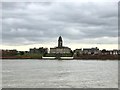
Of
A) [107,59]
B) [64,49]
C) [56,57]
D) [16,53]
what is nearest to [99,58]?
[107,59]

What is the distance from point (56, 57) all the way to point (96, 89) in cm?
9668

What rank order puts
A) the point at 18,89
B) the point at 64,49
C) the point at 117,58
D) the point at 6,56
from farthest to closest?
the point at 64,49 → the point at 6,56 → the point at 117,58 → the point at 18,89

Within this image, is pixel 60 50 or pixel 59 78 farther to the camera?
pixel 60 50

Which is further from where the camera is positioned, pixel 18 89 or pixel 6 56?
pixel 6 56

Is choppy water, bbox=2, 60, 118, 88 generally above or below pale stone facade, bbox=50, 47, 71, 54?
below

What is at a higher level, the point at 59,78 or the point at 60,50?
the point at 60,50

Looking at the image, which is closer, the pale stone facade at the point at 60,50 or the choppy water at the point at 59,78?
the choppy water at the point at 59,78

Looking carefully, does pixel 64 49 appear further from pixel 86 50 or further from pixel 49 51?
pixel 86 50

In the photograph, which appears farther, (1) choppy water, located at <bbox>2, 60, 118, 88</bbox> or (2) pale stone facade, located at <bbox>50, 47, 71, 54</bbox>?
(2) pale stone facade, located at <bbox>50, 47, 71, 54</bbox>

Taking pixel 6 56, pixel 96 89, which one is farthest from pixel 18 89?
pixel 6 56

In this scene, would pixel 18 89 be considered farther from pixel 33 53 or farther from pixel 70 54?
pixel 33 53

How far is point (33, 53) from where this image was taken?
141125 mm

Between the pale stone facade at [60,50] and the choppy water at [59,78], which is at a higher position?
the pale stone facade at [60,50]

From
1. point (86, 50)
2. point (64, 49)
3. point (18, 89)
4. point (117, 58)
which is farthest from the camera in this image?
point (86, 50)
